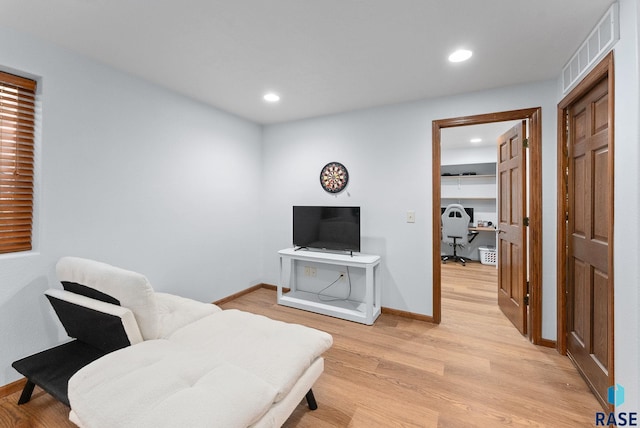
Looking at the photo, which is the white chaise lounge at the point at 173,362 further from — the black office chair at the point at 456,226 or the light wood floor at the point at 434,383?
the black office chair at the point at 456,226

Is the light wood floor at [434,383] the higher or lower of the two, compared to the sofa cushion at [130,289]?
lower

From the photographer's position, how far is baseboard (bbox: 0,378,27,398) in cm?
177

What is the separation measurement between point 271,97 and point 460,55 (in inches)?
70.9

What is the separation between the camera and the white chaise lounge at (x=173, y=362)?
103 cm

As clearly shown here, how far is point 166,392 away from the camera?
3.59 feet

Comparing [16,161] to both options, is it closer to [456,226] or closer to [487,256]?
[456,226]

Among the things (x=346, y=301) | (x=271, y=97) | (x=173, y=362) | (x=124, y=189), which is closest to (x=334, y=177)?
(x=271, y=97)

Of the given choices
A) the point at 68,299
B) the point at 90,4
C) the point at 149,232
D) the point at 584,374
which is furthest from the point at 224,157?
the point at 584,374

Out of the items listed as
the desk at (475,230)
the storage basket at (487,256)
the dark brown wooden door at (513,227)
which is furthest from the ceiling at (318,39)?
the storage basket at (487,256)

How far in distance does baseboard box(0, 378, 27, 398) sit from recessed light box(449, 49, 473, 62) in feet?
12.5

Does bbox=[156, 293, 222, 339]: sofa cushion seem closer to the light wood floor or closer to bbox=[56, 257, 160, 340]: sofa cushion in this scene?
bbox=[56, 257, 160, 340]: sofa cushion

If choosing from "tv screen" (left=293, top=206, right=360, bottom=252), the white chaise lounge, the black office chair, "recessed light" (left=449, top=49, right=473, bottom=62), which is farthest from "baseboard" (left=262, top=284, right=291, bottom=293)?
the black office chair

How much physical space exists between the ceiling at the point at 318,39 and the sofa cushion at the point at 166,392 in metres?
1.92

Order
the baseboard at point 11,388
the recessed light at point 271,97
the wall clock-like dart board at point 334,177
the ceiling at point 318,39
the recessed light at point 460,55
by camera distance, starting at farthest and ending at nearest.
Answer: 1. the wall clock-like dart board at point 334,177
2. the recessed light at point 271,97
3. the recessed light at point 460,55
4. the baseboard at point 11,388
5. the ceiling at point 318,39
